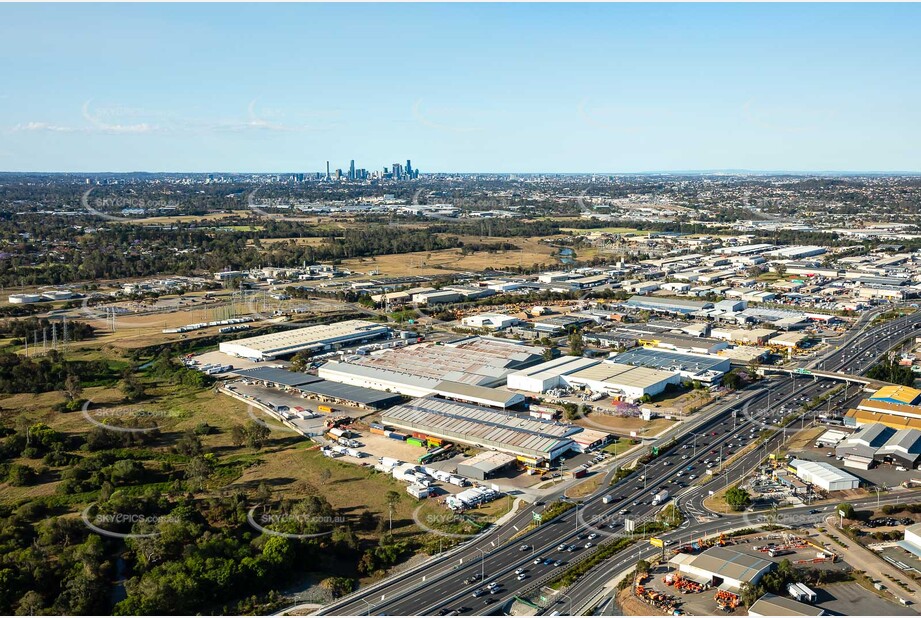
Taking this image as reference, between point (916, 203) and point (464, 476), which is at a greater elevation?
point (916, 203)

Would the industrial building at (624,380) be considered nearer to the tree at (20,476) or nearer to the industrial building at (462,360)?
the industrial building at (462,360)

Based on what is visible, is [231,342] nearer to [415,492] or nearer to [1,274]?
[415,492]

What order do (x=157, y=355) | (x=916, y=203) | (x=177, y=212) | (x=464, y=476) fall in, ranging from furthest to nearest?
(x=916, y=203) < (x=177, y=212) < (x=157, y=355) < (x=464, y=476)

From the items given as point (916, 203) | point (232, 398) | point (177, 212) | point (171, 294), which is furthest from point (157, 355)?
point (916, 203)

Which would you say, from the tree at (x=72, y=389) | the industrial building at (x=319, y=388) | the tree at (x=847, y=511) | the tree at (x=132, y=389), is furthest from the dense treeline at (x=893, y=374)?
the tree at (x=72, y=389)

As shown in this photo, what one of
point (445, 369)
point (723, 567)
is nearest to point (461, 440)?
point (445, 369)

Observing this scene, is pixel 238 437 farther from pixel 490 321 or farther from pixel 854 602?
pixel 490 321
